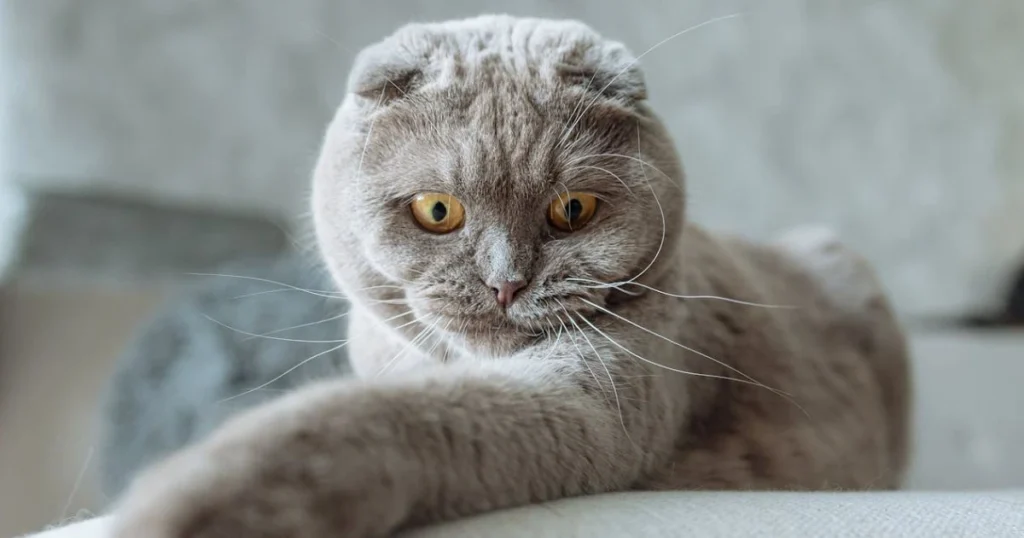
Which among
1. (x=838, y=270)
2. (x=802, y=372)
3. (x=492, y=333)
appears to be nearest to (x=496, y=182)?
(x=492, y=333)

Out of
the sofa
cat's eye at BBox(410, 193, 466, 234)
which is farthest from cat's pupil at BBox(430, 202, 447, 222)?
the sofa

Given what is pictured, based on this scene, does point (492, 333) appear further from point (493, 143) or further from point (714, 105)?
point (714, 105)

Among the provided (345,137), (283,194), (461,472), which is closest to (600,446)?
(461,472)

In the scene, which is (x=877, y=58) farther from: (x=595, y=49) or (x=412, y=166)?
(x=412, y=166)

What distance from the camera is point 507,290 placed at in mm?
810

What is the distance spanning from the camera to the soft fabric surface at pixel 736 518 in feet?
2.03

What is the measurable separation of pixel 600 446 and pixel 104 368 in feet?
5.24

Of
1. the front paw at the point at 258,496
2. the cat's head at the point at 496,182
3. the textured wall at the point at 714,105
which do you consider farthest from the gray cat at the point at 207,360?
the front paw at the point at 258,496

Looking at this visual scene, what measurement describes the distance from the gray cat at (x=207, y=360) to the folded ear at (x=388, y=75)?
2.31 feet

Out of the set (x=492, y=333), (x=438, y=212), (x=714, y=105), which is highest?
(x=714, y=105)

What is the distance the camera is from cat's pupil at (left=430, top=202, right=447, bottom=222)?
84 cm

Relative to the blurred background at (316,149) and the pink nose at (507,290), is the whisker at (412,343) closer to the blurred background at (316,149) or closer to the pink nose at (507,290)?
the pink nose at (507,290)

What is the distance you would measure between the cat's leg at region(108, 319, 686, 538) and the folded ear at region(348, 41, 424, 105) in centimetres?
31

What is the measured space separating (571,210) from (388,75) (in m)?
0.24
